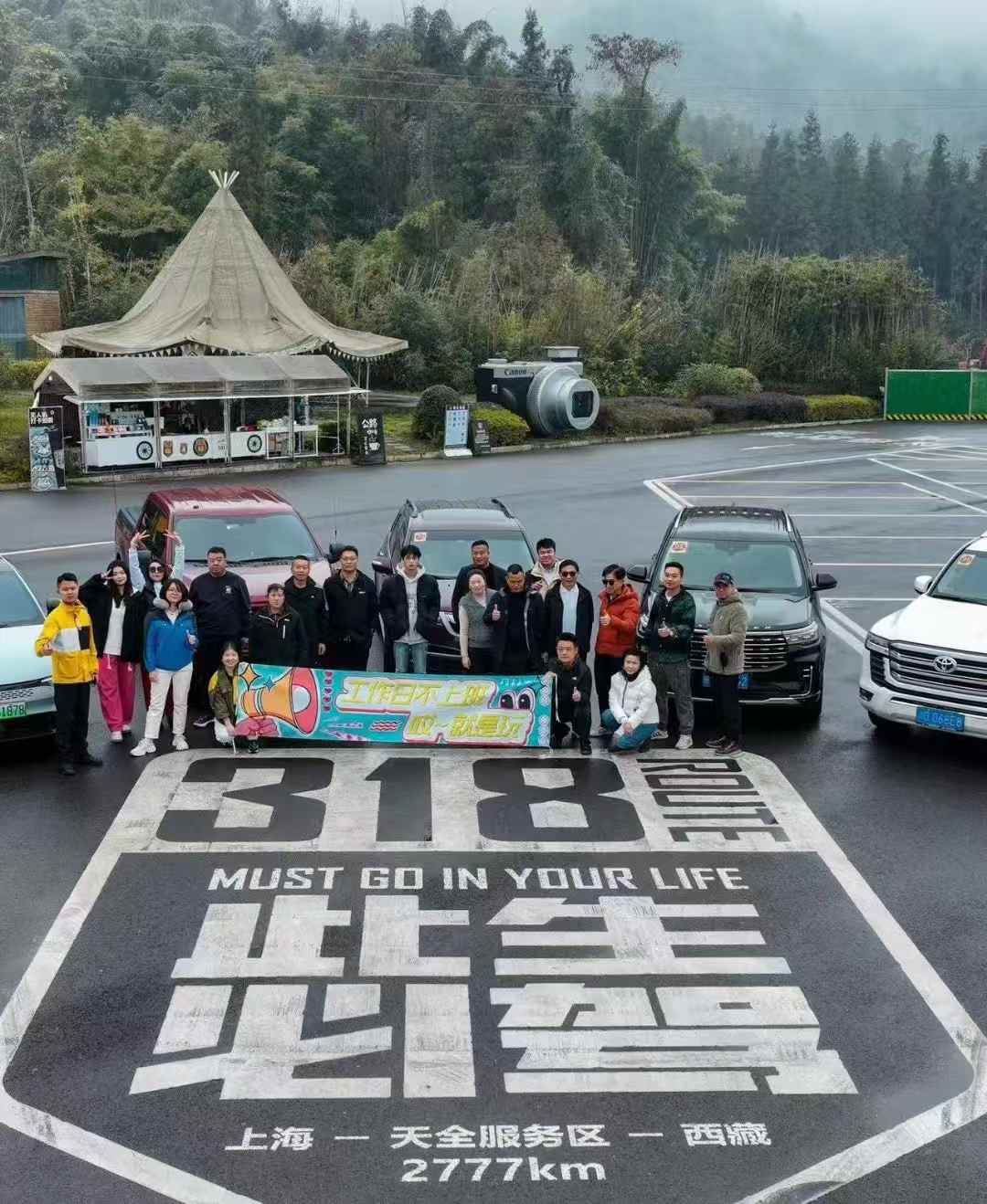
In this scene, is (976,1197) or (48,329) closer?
(976,1197)

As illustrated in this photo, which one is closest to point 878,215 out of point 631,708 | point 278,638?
point 631,708

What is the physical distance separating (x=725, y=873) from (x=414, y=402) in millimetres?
37942

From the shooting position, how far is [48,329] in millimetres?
47156

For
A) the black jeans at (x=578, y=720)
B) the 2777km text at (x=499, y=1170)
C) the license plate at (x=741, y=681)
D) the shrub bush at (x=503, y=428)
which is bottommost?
the shrub bush at (x=503, y=428)

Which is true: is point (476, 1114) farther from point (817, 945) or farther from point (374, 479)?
point (374, 479)

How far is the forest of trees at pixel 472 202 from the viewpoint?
55.3 metres

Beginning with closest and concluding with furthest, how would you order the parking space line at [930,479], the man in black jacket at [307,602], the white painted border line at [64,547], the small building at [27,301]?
1. the man in black jacket at [307,602]
2. the white painted border line at [64,547]
3. the parking space line at [930,479]
4. the small building at [27,301]

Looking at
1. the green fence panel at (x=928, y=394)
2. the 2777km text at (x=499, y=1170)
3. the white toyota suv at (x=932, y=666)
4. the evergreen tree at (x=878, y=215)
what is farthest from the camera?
the evergreen tree at (x=878, y=215)

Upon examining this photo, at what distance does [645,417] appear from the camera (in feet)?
149

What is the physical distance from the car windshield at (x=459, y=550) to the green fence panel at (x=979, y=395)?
43756mm

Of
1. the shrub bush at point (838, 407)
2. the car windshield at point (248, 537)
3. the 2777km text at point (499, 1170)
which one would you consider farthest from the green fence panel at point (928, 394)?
the 2777km text at point (499, 1170)

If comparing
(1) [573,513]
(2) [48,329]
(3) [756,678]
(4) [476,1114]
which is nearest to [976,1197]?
(4) [476,1114]

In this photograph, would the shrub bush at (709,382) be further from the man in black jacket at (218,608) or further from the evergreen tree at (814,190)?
the evergreen tree at (814,190)

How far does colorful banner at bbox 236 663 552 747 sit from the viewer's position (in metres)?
13.2
